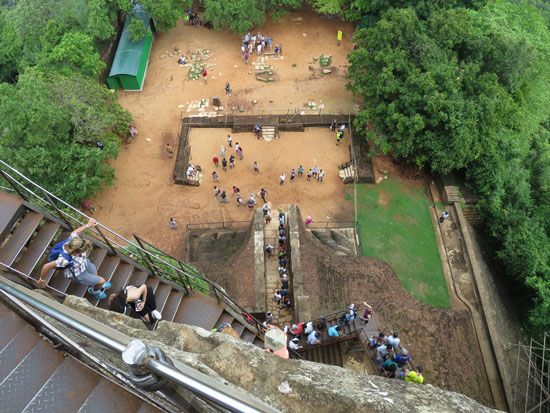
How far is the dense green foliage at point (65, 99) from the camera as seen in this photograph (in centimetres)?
1592

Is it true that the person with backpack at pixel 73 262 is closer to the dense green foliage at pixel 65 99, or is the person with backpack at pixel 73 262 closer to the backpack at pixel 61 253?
the backpack at pixel 61 253

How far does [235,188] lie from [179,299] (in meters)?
11.4

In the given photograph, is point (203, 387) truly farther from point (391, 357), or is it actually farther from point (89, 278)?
point (391, 357)

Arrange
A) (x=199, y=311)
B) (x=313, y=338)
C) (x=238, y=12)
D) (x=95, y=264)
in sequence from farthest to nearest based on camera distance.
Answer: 1. (x=238, y=12)
2. (x=313, y=338)
3. (x=199, y=311)
4. (x=95, y=264)

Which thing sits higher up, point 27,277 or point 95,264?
point 95,264

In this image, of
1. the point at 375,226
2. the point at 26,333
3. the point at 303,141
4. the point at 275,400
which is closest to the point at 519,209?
the point at 375,226

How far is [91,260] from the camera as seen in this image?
754 cm

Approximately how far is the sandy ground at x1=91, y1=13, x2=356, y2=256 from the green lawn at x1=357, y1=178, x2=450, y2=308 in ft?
4.38

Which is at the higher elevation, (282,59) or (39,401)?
(282,59)

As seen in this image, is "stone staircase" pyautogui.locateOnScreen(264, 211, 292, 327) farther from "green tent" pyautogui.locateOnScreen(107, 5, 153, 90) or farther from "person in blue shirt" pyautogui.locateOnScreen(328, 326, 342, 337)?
"green tent" pyautogui.locateOnScreen(107, 5, 153, 90)

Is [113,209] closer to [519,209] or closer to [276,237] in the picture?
[276,237]

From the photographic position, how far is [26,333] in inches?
177

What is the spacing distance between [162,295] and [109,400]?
410 centimetres

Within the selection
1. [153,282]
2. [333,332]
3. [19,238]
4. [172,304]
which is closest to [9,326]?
[19,238]
